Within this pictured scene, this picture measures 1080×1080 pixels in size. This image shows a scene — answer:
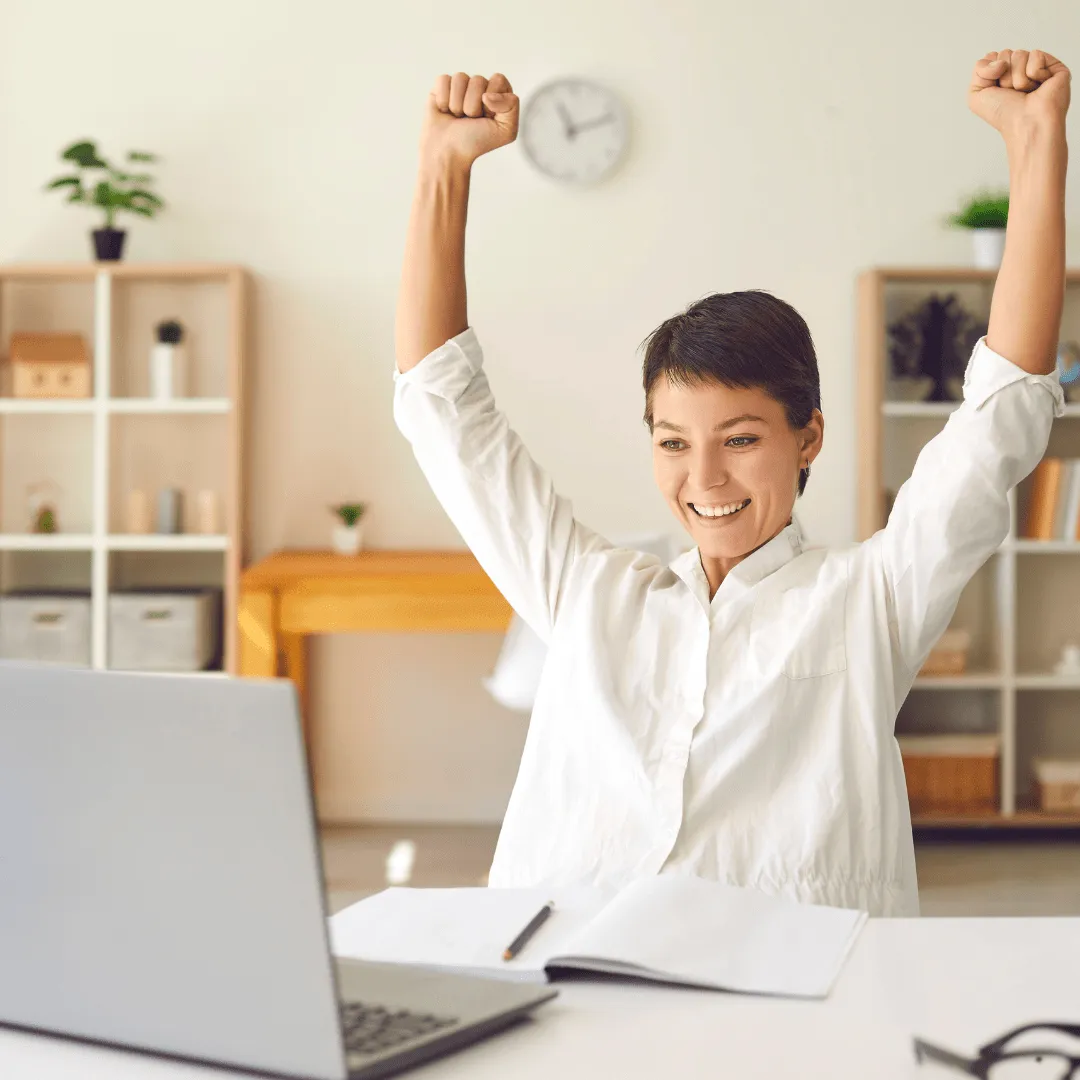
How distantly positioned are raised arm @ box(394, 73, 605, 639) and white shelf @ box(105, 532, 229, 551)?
8.35 feet

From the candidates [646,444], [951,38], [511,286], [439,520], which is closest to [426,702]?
[439,520]

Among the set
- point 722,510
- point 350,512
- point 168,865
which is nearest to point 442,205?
point 722,510

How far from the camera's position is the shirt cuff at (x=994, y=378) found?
1.16 m

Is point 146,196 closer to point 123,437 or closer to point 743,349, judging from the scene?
point 123,437

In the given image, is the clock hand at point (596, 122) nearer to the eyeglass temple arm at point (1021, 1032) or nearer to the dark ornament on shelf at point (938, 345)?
the dark ornament on shelf at point (938, 345)

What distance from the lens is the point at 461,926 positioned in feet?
3.02

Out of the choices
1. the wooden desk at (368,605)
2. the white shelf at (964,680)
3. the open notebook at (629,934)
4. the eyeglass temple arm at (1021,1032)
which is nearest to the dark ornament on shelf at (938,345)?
the white shelf at (964,680)

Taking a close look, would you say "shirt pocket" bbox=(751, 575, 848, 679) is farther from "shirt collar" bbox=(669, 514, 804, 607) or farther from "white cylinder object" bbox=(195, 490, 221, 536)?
"white cylinder object" bbox=(195, 490, 221, 536)

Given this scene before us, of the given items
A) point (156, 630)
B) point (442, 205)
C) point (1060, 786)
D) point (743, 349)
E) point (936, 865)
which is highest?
point (442, 205)

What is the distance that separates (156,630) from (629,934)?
309 cm

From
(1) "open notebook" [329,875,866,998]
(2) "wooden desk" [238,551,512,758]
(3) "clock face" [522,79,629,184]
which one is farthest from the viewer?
(3) "clock face" [522,79,629,184]

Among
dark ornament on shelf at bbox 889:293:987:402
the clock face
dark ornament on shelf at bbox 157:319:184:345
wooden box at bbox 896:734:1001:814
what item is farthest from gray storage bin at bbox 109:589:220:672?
dark ornament on shelf at bbox 889:293:987:402

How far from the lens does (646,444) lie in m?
4.00

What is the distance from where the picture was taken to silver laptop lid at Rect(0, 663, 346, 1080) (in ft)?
1.98
